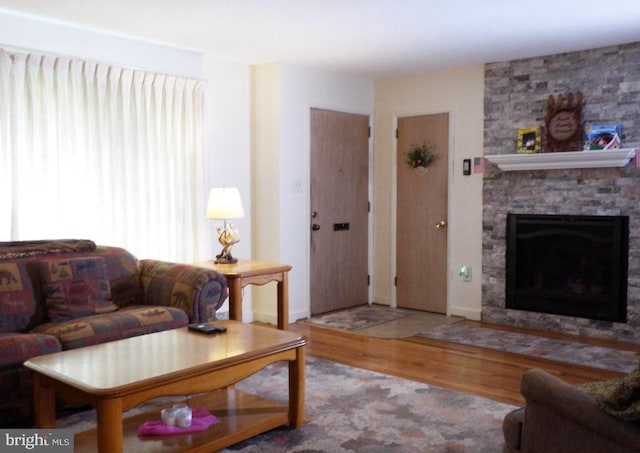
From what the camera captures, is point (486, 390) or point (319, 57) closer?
point (486, 390)

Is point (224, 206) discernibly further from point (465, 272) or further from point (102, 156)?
point (465, 272)

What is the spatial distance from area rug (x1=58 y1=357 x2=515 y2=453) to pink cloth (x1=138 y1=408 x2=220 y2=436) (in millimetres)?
176

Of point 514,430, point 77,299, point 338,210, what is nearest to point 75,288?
point 77,299

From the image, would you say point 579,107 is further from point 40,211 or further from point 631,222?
point 40,211

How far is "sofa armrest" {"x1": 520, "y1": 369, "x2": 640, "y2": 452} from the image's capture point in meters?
1.85

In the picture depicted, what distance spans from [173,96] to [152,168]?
2.01 ft

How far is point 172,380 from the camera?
2.41 m

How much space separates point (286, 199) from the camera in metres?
5.54

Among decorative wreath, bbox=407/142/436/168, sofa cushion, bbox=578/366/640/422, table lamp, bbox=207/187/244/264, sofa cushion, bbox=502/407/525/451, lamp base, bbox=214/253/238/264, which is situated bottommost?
sofa cushion, bbox=502/407/525/451

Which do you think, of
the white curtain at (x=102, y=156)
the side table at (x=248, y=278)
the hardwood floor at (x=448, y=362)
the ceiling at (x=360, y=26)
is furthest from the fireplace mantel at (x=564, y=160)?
the white curtain at (x=102, y=156)

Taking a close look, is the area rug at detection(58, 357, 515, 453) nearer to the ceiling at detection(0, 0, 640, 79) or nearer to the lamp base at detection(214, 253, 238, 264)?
the lamp base at detection(214, 253, 238, 264)

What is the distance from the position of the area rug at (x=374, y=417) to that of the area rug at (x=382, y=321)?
122cm

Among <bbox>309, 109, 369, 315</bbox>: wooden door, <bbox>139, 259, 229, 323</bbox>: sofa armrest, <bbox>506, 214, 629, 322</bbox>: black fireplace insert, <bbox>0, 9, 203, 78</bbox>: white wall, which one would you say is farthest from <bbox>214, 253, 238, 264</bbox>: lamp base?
<bbox>506, 214, 629, 322</bbox>: black fireplace insert

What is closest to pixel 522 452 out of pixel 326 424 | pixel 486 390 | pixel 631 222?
pixel 326 424
